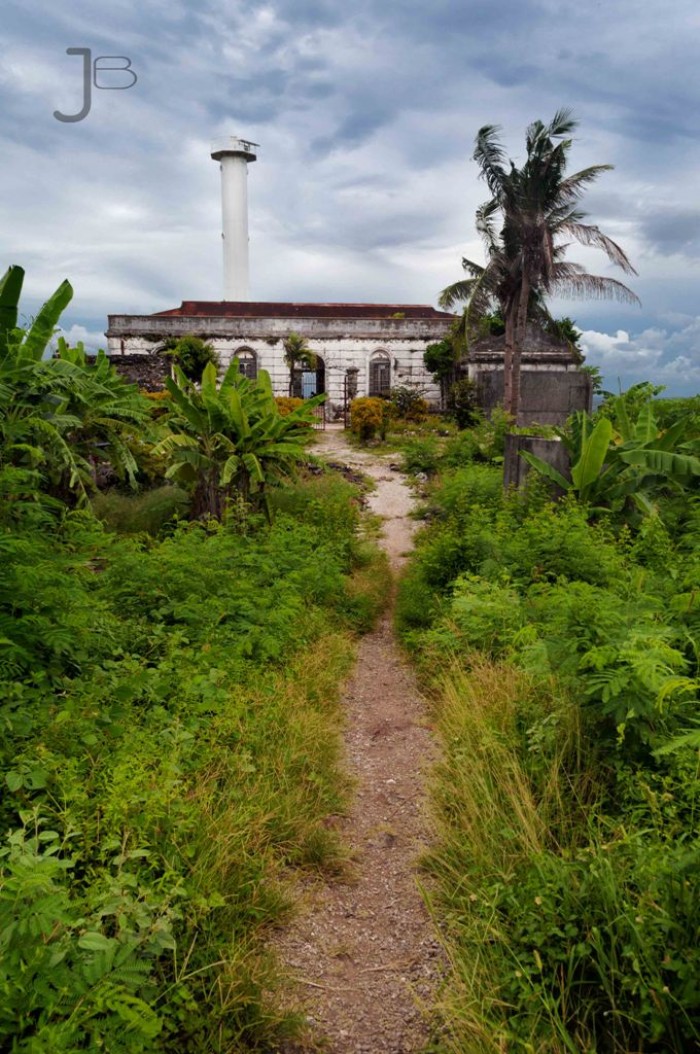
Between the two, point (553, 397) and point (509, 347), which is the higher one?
point (509, 347)

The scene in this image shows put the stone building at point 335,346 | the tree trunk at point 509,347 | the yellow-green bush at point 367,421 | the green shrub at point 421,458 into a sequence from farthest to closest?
the stone building at point 335,346 → the tree trunk at point 509,347 → the yellow-green bush at point 367,421 → the green shrub at point 421,458

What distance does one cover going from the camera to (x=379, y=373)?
26766 mm

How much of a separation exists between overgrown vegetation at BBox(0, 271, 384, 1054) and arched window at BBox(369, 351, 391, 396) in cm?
1993

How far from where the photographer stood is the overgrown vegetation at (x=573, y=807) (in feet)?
7.26

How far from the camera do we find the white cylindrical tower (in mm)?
31188

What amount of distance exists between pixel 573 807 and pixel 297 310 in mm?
28246

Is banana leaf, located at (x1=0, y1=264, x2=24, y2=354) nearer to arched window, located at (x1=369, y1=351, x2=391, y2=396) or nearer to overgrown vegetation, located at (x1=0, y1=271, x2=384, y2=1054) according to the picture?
overgrown vegetation, located at (x1=0, y1=271, x2=384, y2=1054)

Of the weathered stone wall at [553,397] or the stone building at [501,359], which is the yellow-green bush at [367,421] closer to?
the stone building at [501,359]

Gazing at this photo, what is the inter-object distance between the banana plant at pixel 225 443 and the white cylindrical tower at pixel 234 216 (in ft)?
77.7

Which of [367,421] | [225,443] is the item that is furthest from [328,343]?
[225,443]

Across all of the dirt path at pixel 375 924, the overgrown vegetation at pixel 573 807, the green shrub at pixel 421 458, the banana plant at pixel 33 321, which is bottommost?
the dirt path at pixel 375 924

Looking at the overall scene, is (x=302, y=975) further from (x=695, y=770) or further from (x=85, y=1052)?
(x=695, y=770)

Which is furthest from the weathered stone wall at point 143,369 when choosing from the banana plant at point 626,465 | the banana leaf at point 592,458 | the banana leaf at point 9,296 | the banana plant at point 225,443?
the banana leaf at point 592,458

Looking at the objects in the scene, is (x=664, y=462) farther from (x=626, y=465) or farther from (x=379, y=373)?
(x=379, y=373)
